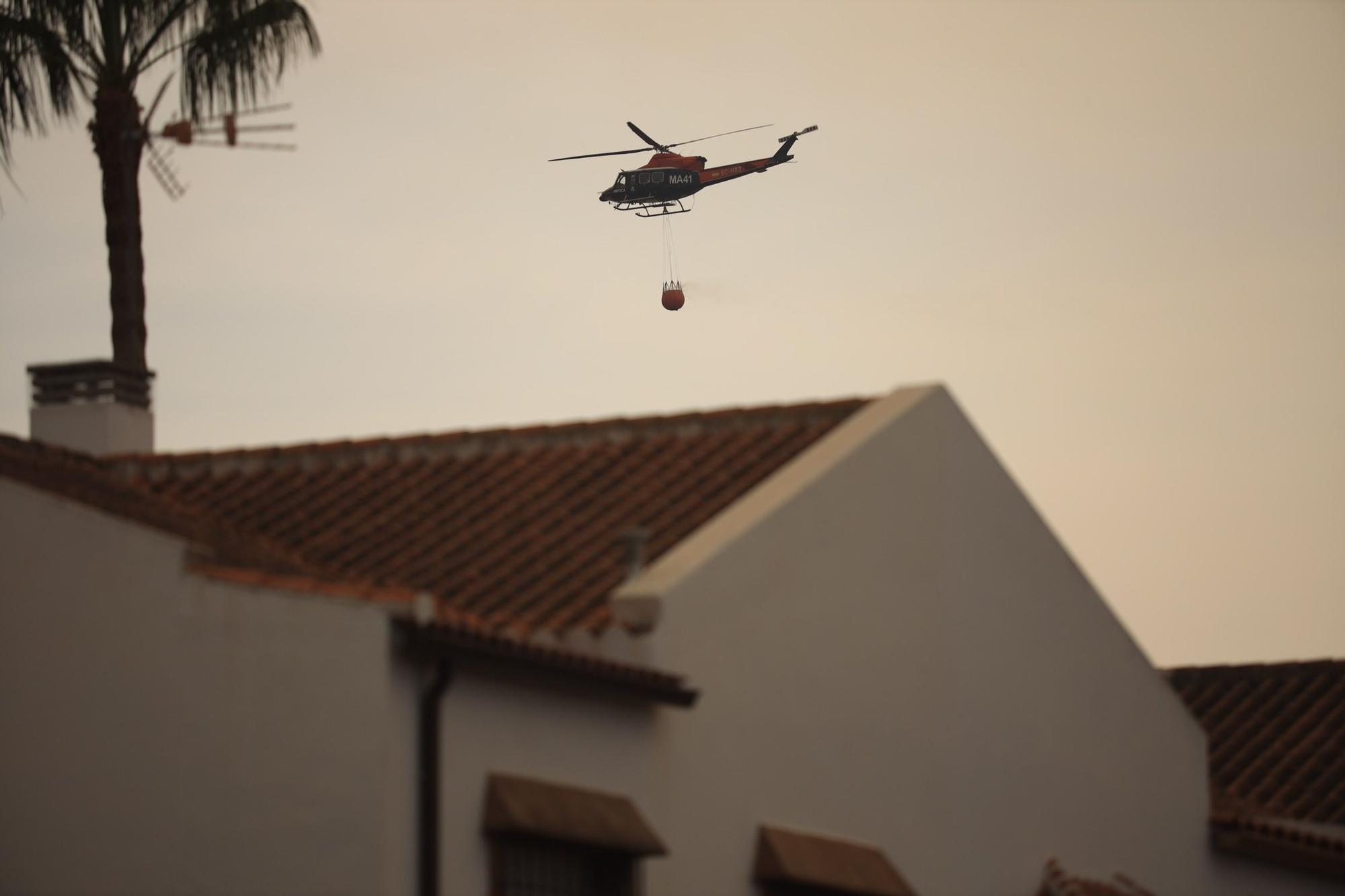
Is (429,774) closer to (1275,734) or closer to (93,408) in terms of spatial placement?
(93,408)

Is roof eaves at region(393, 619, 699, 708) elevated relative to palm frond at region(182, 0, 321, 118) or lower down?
lower down

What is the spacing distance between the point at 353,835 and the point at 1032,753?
7.61 meters

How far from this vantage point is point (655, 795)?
15.0 meters

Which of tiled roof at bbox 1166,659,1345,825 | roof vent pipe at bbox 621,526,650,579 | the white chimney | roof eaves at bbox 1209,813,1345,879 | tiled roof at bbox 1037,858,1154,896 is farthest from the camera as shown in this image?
tiled roof at bbox 1166,659,1345,825

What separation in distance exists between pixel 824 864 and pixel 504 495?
3536 millimetres

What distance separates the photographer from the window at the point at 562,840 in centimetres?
1359

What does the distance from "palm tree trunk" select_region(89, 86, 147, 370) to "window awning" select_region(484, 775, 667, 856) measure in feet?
54.1

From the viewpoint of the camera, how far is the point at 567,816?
14.0 meters

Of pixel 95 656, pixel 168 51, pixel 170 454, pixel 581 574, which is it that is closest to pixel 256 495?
pixel 170 454

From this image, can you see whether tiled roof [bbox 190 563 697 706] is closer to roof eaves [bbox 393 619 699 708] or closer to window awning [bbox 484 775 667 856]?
roof eaves [bbox 393 619 699 708]

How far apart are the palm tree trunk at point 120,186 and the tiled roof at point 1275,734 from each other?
512 inches

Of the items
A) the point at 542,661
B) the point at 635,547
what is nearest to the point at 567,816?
the point at 542,661

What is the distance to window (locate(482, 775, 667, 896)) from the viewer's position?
1359 cm

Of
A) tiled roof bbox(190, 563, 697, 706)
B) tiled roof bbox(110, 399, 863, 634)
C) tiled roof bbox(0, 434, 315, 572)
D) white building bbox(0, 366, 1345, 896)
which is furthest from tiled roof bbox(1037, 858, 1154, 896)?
tiled roof bbox(0, 434, 315, 572)
